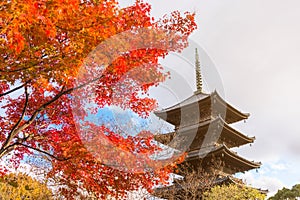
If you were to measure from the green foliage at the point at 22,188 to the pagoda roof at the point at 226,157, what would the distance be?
10017mm

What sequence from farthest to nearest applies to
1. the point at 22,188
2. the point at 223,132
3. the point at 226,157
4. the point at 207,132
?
1. the point at 223,132
2. the point at 207,132
3. the point at 226,157
4. the point at 22,188

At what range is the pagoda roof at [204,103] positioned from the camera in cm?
2227

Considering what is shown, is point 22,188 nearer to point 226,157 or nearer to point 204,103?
point 226,157

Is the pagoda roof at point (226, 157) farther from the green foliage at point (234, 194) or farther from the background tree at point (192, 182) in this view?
the green foliage at point (234, 194)

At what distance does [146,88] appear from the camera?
757cm

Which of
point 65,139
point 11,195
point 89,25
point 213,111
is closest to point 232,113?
point 213,111

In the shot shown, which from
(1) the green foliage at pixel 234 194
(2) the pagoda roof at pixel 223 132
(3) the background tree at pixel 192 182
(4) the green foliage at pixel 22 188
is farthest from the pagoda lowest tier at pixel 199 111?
(4) the green foliage at pixel 22 188

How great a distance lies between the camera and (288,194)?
31500mm

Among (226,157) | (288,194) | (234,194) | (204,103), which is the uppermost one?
(204,103)

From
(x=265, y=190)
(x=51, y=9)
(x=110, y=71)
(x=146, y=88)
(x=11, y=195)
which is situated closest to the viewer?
(x=51, y=9)

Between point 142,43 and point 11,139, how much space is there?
339 cm

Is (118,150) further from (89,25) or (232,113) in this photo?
(232,113)

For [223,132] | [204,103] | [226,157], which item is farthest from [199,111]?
[226,157]

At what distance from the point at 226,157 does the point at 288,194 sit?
45.5ft
